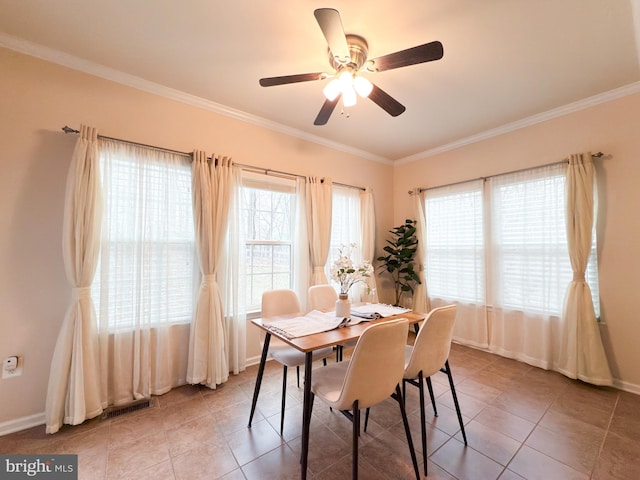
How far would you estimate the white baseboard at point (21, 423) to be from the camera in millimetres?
1780

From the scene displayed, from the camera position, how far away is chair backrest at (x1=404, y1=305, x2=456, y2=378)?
61.7 inches

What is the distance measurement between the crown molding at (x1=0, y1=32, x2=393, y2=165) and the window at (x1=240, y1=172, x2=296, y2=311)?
0.65 meters

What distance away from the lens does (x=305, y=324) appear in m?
1.92

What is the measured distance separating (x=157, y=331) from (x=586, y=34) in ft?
13.5

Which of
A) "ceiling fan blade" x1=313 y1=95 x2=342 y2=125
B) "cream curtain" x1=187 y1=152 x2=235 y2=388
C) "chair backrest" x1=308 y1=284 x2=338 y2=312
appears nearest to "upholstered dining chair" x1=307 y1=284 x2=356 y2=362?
"chair backrest" x1=308 y1=284 x2=338 y2=312

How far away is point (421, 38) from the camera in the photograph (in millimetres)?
1831

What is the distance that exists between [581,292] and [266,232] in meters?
3.36

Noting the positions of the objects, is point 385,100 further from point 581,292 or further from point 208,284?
point 581,292

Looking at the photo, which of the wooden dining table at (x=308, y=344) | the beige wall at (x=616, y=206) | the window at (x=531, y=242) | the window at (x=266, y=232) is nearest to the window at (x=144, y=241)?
the window at (x=266, y=232)

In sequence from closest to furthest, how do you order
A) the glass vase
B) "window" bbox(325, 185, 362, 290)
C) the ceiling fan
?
the ceiling fan → the glass vase → "window" bbox(325, 185, 362, 290)

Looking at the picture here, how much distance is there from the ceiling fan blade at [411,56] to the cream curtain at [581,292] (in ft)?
7.43

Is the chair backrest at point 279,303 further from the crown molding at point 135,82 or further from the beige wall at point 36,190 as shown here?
the crown molding at point 135,82

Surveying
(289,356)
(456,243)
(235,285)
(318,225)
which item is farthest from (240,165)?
(456,243)

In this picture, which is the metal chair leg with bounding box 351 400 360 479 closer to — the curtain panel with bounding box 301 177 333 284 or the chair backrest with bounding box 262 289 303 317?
the chair backrest with bounding box 262 289 303 317
